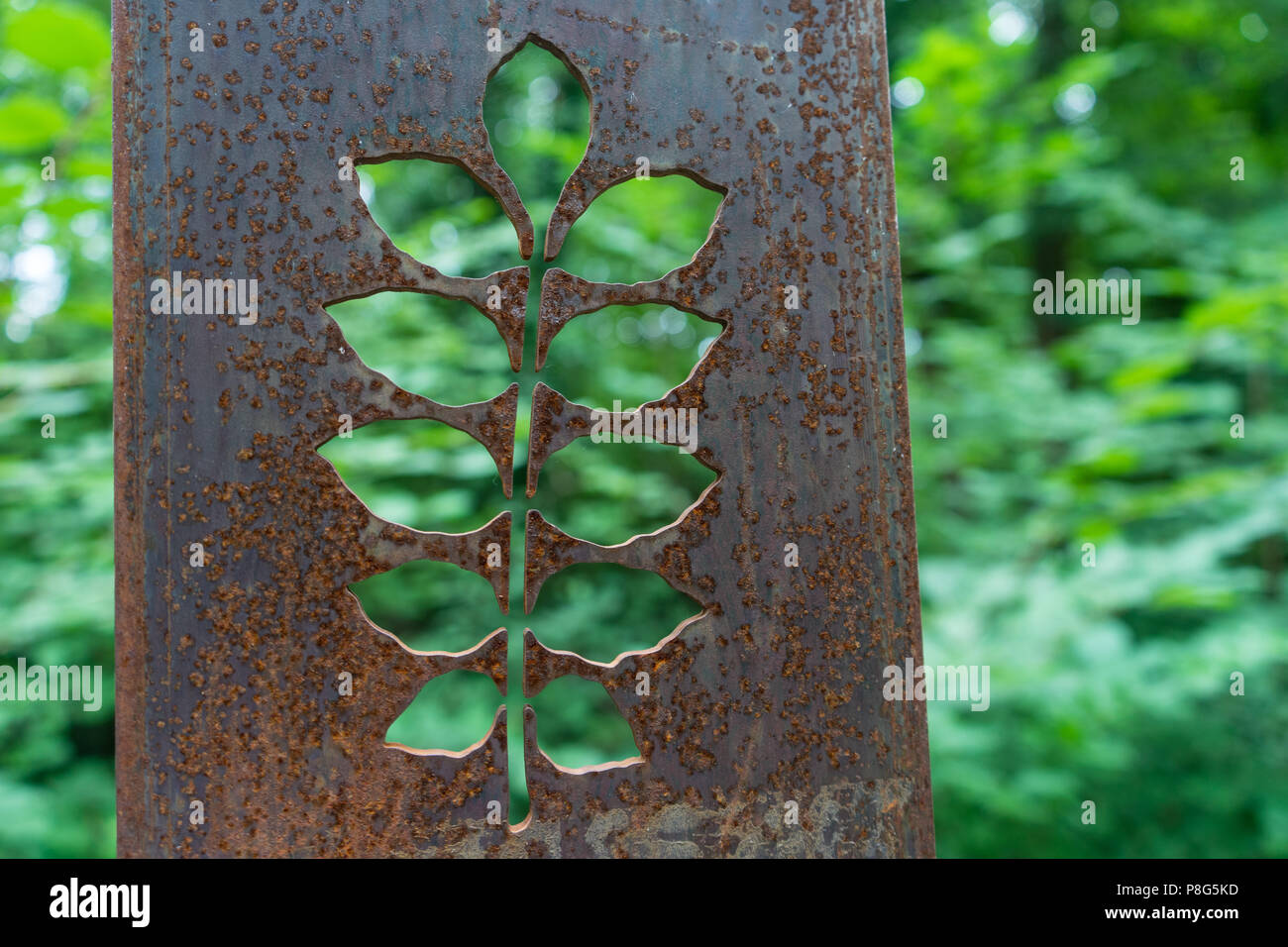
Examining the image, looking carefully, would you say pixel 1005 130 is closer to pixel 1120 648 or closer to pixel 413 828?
pixel 1120 648

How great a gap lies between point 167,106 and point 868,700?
88cm

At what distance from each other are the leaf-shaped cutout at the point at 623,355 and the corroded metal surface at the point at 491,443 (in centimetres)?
168

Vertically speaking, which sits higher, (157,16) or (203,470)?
(157,16)

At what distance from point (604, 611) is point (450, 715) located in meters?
0.58

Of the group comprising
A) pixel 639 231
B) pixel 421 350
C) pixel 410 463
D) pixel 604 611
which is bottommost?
pixel 604 611

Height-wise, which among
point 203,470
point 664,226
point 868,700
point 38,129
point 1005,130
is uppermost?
point 1005,130

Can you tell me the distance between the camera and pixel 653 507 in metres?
2.60

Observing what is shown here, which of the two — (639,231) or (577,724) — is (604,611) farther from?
(639,231)

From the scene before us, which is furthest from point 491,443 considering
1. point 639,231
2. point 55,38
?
point 639,231

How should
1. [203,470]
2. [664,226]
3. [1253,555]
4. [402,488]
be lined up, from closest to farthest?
[203,470]
[664,226]
[402,488]
[1253,555]

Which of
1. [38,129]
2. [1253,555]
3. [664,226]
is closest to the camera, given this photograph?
[38,129]

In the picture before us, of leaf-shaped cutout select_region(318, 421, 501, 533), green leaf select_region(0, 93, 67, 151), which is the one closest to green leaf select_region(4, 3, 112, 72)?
green leaf select_region(0, 93, 67, 151)

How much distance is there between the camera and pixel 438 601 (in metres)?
2.79

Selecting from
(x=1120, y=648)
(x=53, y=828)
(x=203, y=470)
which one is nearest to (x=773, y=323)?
(x=203, y=470)
